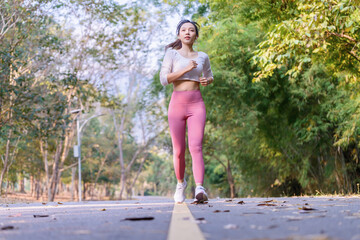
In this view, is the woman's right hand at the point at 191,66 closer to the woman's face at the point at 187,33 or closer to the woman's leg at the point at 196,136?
the woman's leg at the point at 196,136

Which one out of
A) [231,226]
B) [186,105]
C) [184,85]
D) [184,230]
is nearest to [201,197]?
[186,105]

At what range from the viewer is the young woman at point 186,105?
5777 millimetres

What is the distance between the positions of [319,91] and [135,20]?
1049cm

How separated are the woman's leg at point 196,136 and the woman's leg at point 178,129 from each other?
117mm

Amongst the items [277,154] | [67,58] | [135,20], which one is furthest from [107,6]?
[277,154]

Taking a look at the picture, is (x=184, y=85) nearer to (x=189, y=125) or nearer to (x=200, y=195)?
(x=189, y=125)

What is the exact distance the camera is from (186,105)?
19.4 feet

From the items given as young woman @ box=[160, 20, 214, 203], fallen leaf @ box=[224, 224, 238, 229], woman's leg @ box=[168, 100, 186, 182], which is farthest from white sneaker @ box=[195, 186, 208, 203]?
fallen leaf @ box=[224, 224, 238, 229]

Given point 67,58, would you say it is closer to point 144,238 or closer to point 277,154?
point 277,154

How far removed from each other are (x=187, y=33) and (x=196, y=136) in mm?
1448

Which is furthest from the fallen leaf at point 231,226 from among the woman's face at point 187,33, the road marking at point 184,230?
the woman's face at point 187,33

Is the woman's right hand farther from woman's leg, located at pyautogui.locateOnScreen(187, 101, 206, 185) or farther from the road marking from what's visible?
the road marking

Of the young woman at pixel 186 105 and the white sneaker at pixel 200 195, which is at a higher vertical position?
the young woman at pixel 186 105

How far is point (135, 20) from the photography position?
2123 centimetres
